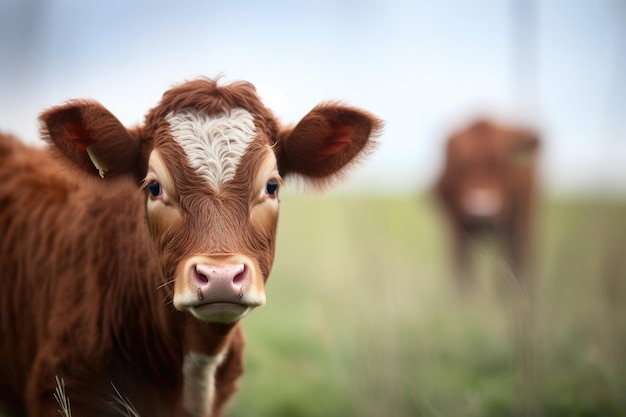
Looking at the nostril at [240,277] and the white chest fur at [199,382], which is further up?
the nostril at [240,277]

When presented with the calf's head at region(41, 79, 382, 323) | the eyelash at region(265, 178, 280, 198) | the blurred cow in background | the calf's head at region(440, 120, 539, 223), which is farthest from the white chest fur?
the calf's head at region(440, 120, 539, 223)

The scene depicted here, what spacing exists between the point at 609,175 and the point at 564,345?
5.09 feet

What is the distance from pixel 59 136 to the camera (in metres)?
3.98

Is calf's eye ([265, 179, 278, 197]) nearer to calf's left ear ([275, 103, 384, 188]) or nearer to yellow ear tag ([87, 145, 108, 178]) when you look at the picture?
calf's left ear ([275, 103, 384, 188])

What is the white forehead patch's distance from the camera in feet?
12.0

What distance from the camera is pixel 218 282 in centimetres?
324

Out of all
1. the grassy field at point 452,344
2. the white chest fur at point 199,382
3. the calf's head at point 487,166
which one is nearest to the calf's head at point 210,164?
the white chest fur at point 199,382

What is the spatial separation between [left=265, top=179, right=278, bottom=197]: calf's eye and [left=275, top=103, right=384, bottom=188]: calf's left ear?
1.09ft

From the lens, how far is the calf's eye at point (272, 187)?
12.5ft

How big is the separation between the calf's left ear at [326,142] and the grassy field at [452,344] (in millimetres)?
986

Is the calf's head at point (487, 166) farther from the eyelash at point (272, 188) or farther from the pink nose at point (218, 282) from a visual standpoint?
the pink nose at point (218, 282)

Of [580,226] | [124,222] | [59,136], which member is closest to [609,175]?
[580,226]

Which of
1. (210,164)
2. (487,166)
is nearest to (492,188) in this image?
(487,166)

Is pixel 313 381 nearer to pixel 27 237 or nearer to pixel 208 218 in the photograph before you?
pixel 27 237
